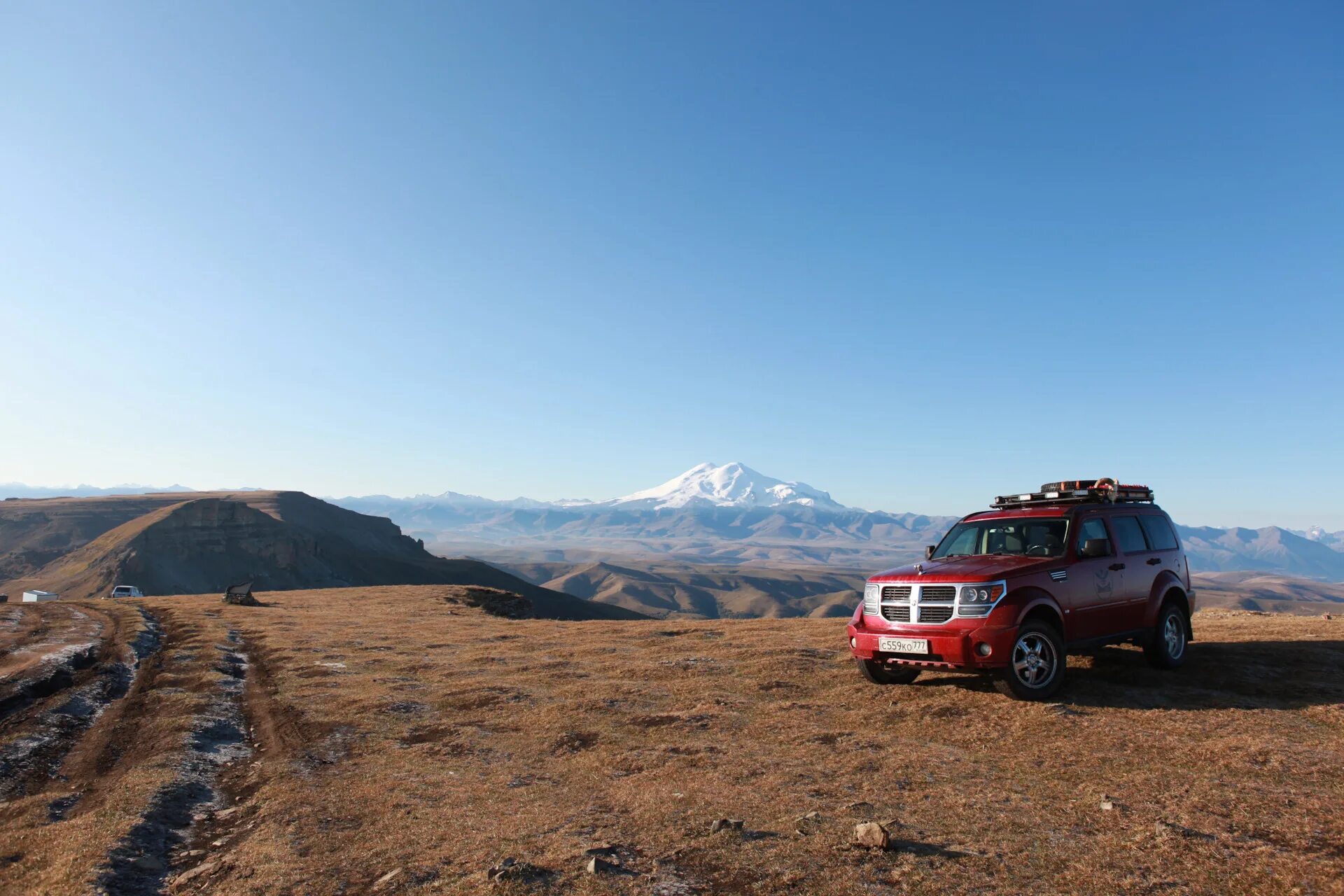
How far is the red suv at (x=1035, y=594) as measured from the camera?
32.3ft

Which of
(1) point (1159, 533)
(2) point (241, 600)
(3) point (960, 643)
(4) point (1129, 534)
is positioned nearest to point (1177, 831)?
A: (3) point (960, 643)

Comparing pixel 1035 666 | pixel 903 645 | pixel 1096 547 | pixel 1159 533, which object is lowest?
pixel 1035 666

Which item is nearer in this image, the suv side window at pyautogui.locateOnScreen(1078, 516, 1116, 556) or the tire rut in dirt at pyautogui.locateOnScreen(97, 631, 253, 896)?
the tire rut in dirt at pyautogui.locateOnScreen(97, 631, 253, 896)

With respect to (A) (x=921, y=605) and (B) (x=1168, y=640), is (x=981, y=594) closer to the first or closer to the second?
(A) (x=921, y=605)

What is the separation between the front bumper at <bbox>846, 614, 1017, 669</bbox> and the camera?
9609mm

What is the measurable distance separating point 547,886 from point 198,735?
8250mm

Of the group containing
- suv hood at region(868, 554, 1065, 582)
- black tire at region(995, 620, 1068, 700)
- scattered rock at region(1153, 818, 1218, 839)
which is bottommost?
scattered rock at region(1153, 818, 1218, 839)

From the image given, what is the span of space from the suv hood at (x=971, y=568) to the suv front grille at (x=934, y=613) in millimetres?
373

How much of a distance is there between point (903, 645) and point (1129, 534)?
458 centimetres

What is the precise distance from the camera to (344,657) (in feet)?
57.9

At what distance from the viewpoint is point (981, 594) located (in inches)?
388

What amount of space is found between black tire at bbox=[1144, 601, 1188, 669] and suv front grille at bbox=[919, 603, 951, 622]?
408cm

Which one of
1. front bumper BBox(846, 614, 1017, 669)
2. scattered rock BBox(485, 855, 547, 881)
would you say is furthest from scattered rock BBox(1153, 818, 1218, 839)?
scattered rock BBox(485, 855, 547, 881)

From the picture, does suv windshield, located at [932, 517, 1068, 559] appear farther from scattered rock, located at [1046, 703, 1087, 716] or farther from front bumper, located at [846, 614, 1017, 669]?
scattered rock, located at [1046, 703, 1087, 716]
